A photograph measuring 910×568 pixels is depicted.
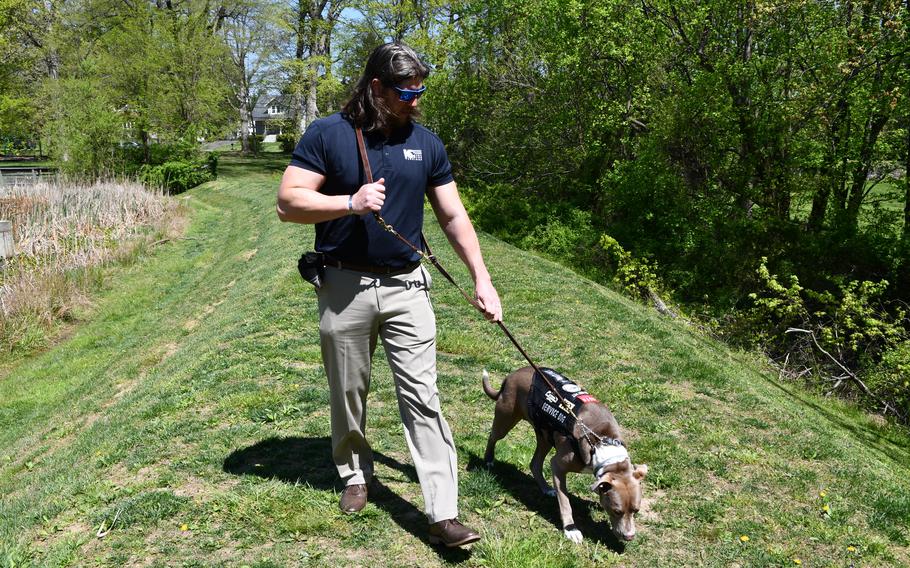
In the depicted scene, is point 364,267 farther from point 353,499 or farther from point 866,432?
point 866,432

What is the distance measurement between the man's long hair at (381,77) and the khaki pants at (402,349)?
759mm

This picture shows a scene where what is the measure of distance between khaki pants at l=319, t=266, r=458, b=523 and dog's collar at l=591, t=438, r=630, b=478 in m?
0.72

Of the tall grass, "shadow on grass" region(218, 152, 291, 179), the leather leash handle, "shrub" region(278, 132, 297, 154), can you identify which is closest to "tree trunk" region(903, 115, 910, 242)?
the leather leash handle

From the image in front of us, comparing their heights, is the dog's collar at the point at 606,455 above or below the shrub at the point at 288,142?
below

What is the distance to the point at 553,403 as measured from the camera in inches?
146

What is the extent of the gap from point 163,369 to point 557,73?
1610 centimetres

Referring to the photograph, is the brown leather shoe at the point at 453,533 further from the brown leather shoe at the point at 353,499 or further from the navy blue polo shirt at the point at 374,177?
the navy blue polo shirt at the point at 374,177

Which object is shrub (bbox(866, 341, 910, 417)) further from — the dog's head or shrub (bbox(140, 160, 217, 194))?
shrub (bbox(140, 160, 217, 194))

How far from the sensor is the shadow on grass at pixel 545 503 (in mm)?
3756

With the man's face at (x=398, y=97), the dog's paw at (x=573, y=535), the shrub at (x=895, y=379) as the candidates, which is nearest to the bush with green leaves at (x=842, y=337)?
the shrub at (x=895, y=379)

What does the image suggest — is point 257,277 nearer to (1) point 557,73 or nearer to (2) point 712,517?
(2) point 712,517

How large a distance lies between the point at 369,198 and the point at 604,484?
181cm

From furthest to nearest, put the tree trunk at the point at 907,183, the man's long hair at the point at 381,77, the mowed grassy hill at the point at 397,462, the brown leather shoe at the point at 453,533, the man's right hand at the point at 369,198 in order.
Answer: the tree trunk at the point at 907,183 < the mowed grassy hill at the point at 397,462 < the brown leather shoe at the point at 453,533 < the man's long hair at the point at 381,77 < the man's right hand at the point at 369,198

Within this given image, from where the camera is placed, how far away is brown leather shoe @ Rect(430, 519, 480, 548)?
3.27 meters
